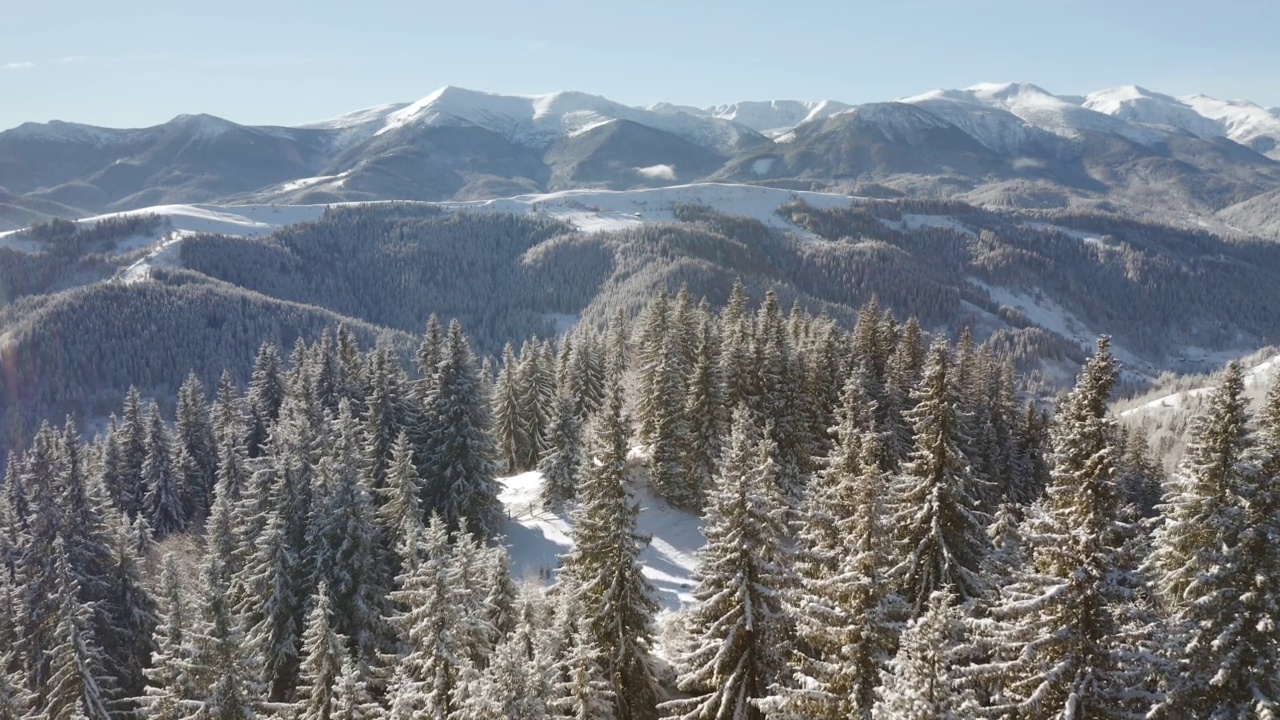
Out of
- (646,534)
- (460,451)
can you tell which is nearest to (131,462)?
(460,451)

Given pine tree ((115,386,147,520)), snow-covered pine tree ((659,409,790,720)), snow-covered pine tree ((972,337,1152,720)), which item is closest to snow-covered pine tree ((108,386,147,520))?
pine tree ((115,386,147,520))

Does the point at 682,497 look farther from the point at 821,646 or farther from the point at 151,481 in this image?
the point at 151,481

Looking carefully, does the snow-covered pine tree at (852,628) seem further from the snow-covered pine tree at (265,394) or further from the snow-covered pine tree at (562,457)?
the snow-covered pine tree at (265,394)

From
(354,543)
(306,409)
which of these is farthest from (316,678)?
(306,409)

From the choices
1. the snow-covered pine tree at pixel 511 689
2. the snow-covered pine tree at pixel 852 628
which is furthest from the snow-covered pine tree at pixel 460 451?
the snow-covered pine tree at pixel 852 628

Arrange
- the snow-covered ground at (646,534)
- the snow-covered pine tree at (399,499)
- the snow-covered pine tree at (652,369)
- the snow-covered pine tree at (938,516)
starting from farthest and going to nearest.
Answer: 1. the snow-covered pine tree at (652,369)
2. the snow-covered ground at (646,534)
3. the snow-covered pine tree at (399,499)
4. the snow-covered pine tree at (938,516)
